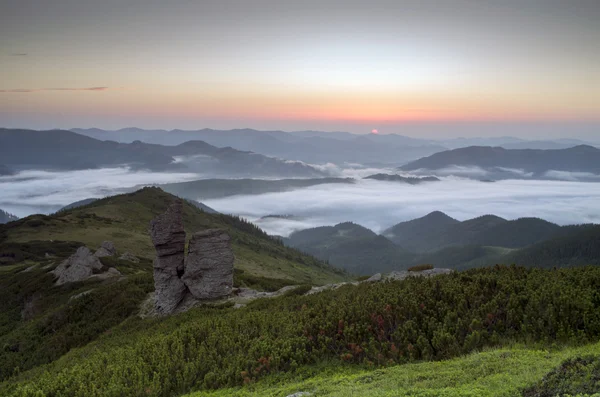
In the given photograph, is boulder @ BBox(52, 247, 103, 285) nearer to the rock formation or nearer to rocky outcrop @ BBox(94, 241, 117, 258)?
rocky outcrop @ BBox(94, 241, 117, 258)

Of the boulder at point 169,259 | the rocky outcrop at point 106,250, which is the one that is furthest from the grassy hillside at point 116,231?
the boulder at point 169,259

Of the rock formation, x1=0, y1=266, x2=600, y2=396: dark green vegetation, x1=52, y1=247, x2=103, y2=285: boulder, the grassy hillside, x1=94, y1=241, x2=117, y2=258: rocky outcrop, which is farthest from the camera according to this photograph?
the grassy hillside

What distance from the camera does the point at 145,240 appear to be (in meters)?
109

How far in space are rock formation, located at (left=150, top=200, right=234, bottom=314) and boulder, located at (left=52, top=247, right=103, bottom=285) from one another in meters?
21.2

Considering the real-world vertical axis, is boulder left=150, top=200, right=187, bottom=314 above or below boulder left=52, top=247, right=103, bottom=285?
above

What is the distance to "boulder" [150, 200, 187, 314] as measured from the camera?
34938mm

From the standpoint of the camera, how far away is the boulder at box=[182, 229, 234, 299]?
1387 inches

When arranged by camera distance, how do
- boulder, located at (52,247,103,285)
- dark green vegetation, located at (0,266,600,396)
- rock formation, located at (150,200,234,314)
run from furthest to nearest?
boulder, located at (52,247,103,285), rock formation, located at (150,200,234,314), dark green vegetation, located at (0,266,600,396)

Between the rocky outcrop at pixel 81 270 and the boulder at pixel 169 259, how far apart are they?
19445 millimetres

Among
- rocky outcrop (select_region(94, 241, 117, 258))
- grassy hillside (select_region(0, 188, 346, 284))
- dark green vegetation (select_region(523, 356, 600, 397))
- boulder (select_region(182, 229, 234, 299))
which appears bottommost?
grassy hillside (select_region(0, 188, 346, 284))

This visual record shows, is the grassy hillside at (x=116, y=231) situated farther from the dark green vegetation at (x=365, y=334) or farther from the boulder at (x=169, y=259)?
the dark green vegetation at (x=365, y=334)

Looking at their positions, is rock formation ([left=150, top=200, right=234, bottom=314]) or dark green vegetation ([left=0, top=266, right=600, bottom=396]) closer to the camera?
dark green vegetation ([left=0, top=266, right=600, bottom=396])

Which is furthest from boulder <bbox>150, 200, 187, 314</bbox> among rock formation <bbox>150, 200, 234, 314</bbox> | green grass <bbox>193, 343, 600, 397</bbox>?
green grass <bbox>193, 343, 600, 397</bbox>

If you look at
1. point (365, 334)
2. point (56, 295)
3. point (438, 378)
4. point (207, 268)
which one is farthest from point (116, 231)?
point (438, 378)
